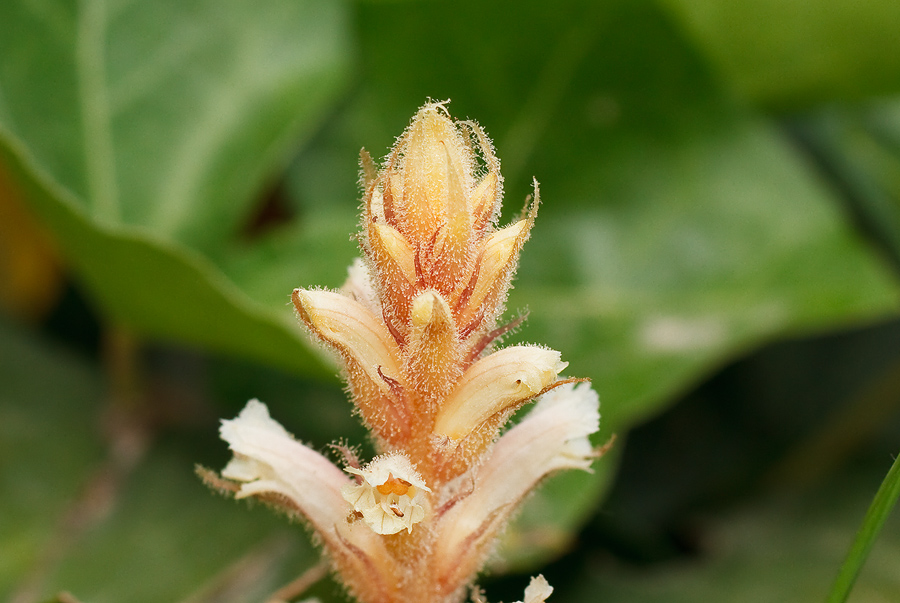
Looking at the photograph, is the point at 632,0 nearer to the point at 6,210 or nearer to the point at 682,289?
the point at 682,289

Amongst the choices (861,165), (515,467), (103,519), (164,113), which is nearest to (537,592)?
(515,467)

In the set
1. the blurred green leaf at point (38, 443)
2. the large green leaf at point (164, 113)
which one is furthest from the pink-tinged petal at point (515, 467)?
the blurred green leaf at point (38, 443)

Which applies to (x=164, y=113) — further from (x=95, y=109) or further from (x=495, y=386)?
(x=495, y=386)

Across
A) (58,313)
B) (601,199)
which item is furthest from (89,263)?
(601,199)

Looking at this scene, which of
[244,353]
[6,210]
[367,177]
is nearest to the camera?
[367,177]

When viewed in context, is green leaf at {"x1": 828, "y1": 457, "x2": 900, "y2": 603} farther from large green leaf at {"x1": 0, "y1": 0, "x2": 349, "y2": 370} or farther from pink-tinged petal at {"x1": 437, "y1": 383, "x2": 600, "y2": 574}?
large green leaf at {"x1": 0, "y1": 0, "x2": 349, "y2": 370}

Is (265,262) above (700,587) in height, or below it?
above

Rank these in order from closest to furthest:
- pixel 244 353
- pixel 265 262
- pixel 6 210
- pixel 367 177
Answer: pixel 367 177, pixel 244 353, pixel 265 262, pixel 6 210

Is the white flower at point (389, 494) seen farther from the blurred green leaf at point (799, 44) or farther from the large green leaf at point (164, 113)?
the blurred green leaf at point (799, 44)
